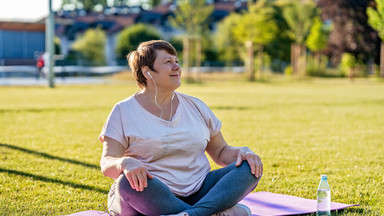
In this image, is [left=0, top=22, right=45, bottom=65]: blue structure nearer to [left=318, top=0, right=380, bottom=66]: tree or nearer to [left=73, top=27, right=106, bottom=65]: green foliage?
[left=73, top=27, right=106, bottom=65]: green foliage

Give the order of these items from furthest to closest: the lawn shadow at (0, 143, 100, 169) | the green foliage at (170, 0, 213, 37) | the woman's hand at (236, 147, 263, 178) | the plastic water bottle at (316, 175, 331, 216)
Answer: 1. the green foliage at (170, 0, 213, 37)
2. the lawn shadow at (0, 143, 100, 169)
3. the plastic water bottle at (316, 175, 331, 216)
4. the woman's hand at (236, 147, 263, 178)

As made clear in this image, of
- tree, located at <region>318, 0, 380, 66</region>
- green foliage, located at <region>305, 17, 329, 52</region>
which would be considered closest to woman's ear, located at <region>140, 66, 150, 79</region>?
tree, located at <region>318, 0, 380, 66</region>

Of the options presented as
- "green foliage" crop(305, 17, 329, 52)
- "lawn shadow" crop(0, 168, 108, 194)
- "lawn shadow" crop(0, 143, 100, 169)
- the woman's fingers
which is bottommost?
"lawn shadow" crop(0, 143, 100, 169)

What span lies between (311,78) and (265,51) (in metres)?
15.9

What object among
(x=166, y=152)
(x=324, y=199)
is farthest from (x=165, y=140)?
(x=324, y=199)

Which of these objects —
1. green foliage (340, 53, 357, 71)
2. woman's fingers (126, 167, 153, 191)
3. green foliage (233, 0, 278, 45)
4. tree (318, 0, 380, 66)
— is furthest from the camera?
tree (318, 0, 380, 66)

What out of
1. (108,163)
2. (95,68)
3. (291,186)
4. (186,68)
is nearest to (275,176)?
(291,186)

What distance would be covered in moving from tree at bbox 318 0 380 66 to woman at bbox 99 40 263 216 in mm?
37491

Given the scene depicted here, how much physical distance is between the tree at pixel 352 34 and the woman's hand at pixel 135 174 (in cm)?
3813

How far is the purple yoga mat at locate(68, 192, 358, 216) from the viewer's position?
4648 mm

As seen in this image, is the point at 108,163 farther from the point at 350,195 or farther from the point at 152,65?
the point at 350,195

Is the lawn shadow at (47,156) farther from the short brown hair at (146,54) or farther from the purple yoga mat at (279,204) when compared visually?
the short brown hair at (146,54)

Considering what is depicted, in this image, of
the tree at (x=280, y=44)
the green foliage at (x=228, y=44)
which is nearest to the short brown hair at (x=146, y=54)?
the green foliage at (x=228, y=44)

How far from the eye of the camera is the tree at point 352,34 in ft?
134
